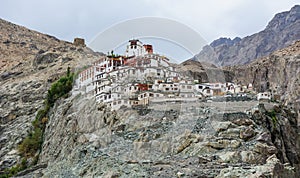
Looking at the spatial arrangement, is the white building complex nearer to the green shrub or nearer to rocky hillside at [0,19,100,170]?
the green shrub

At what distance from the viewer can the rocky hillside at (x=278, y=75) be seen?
10772 centimetres

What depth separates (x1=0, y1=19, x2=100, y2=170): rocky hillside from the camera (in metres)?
66.6

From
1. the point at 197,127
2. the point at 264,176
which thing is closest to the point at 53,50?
the point at 197,127

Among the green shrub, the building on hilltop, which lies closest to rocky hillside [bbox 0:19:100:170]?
the green shrub

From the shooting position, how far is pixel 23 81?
84750mm

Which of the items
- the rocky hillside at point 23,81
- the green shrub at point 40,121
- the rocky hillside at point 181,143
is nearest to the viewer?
the rocky hillside at point 181,143

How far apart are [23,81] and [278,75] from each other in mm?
64433

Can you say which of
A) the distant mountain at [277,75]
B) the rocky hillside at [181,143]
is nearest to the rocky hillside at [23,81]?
the rocky hillside at [181,143]

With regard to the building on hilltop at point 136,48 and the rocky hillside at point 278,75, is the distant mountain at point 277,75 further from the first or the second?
the building on hilltop at point 136,48

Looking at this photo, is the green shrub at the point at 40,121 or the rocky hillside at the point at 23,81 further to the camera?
the rocky hillside at the point at 23,81

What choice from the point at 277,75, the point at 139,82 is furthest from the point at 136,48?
the point at 277,75

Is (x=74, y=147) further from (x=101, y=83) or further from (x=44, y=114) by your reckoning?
(x=44, y=114)

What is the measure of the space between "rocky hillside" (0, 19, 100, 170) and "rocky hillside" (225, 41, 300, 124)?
40699 millimetres

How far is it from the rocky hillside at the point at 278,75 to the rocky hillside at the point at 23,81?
40699mm
